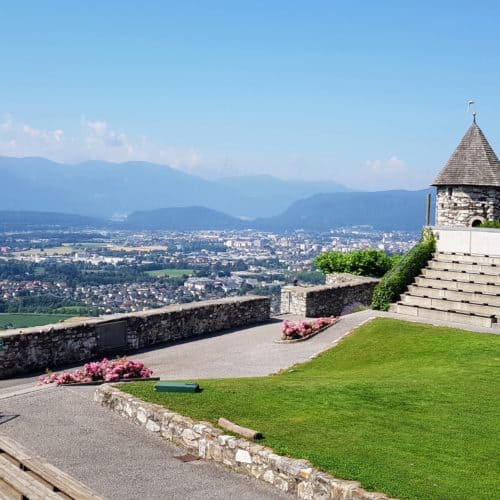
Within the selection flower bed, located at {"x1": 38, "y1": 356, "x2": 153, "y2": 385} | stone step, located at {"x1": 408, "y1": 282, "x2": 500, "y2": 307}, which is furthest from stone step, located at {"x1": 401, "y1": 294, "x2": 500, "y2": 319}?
flower bed, located at {"x1": 38, "y1": 356, "x2": 153, "y2": 385}

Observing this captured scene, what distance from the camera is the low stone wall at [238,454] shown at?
28.1 ft

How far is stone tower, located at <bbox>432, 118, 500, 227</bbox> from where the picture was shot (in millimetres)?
33094

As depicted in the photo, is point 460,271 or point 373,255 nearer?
point 460,271

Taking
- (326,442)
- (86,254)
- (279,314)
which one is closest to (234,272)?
(86,254)

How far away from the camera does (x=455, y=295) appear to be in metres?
25.2

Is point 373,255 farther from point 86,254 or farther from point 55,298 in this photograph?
point 86,254

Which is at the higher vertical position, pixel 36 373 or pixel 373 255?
pixel 373 255

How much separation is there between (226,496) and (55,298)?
73520 mm

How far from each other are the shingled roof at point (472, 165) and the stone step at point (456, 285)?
804cm

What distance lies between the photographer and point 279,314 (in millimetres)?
27828

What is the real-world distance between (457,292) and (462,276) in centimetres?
139

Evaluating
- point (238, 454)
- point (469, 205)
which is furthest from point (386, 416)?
point (469, 205)

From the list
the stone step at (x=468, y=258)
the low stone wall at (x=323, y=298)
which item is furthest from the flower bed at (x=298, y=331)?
the stone step at (x=468, y=258)

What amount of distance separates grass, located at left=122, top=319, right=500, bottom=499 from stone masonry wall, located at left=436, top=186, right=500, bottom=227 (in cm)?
1644
